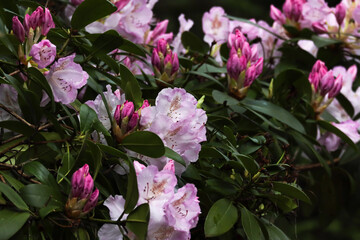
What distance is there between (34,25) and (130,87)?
0.56 ft

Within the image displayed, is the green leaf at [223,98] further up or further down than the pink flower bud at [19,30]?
further down

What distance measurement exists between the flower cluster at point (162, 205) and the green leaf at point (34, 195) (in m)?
0.09

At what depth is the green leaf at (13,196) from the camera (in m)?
0.71

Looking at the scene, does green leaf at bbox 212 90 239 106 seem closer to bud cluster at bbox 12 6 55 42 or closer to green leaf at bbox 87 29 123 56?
green leaf at bbox 87 29 123 56

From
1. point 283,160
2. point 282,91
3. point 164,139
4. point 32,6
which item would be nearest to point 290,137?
point 282,91

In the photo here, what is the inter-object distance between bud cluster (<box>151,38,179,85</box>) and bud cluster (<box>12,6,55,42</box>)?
0.93 ft

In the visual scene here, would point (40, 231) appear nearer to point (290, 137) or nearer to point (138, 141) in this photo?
point (138, 141)

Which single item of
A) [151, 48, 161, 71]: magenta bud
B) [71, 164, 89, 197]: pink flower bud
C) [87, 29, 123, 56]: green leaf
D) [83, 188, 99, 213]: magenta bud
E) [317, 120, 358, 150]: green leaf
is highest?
[87, 29, 123, 56]: green leaf

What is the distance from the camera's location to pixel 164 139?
0.88 m

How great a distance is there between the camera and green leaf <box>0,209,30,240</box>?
2.23ft

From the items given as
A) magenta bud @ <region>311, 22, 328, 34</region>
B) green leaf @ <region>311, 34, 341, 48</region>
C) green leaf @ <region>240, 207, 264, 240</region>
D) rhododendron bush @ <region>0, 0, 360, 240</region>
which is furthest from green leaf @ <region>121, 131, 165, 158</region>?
magenta bud @ <region>311, 22, 328, 34</region>

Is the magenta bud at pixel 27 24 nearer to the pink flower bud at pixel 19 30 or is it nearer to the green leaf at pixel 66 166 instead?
the pink flower bud at pixel 19 30

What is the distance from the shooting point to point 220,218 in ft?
3.03

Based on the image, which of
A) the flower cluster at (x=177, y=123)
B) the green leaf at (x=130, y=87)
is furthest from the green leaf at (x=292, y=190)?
the green leaf at (x=130, y=87)
